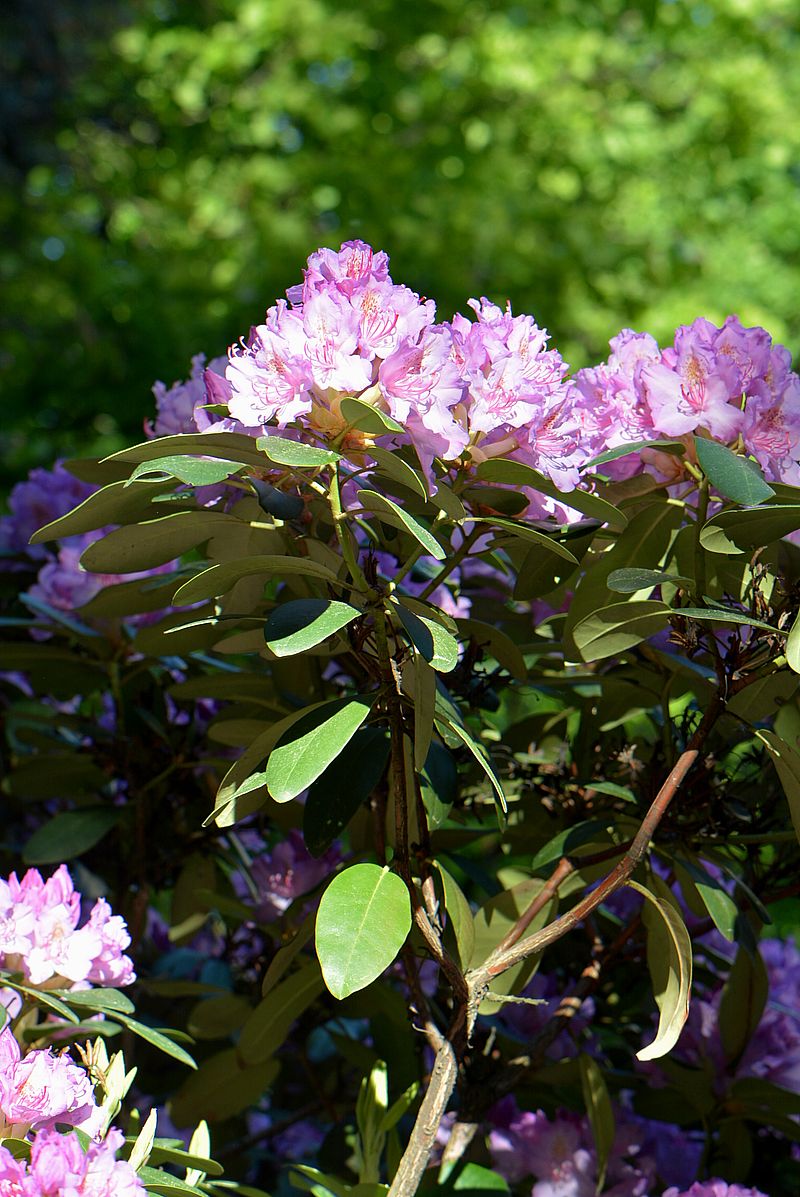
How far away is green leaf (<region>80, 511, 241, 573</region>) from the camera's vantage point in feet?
2.58

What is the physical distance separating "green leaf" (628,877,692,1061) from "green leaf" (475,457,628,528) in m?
0.23

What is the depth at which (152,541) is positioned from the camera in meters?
0.80

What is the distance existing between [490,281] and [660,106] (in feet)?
8.85

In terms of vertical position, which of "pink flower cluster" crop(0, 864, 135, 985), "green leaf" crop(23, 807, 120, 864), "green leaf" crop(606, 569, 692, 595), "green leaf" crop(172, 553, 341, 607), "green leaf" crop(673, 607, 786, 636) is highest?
"green leaf" crop(172, 553, 341, 607)

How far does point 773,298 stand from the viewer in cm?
811

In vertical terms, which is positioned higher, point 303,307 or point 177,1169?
point 303,307

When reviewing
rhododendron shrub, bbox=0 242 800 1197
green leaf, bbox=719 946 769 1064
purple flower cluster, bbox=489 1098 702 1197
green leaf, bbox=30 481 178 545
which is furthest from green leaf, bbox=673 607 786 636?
purple flower cluster, bbox=489 1098 702 1197

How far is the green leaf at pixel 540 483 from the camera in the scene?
2.42ft

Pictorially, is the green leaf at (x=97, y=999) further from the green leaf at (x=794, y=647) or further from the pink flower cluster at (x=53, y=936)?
the green leaf at (x=794, y=647)

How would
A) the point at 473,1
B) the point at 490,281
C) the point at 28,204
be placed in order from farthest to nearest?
the point at 473,1 < the point at 28,204 < the point at 490,281

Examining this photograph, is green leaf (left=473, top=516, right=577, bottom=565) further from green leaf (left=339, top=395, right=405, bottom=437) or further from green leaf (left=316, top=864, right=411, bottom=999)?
green leaf (left=316, top=864, right=411, bottom=999)

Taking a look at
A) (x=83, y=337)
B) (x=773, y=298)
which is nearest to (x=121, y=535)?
(x=83, y=337)

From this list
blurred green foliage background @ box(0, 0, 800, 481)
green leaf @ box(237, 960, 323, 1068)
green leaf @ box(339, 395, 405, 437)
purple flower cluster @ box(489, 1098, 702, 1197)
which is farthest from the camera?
blurred green foliage background @ box(0, 0, 800, 481)

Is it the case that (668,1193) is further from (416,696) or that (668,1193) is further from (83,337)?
(83,337)
